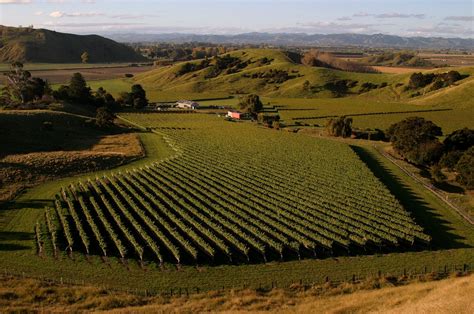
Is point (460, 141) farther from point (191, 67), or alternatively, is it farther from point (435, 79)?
point (191, 67)

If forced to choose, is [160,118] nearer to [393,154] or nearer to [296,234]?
[393,154]

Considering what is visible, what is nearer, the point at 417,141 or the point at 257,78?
the point at 417,141

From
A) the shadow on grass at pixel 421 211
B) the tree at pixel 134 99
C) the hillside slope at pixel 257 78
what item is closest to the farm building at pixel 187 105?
the tree at pixel 134 99

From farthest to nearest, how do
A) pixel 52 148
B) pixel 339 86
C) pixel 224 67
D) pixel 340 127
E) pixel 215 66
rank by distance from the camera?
pixel 224 67, pixel 215 66, pixel 339 86, pixel 340 127, pixel 52 148

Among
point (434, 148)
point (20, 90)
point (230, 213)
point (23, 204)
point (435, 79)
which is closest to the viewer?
point (230, 213)

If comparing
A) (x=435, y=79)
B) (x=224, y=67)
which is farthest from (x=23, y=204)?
(x=224, y=67)

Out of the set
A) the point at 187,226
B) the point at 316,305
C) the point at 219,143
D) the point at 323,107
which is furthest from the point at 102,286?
the point at 323,107

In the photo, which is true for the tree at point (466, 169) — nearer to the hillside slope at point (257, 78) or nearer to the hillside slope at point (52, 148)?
the hillside slope at point (52, 148)
